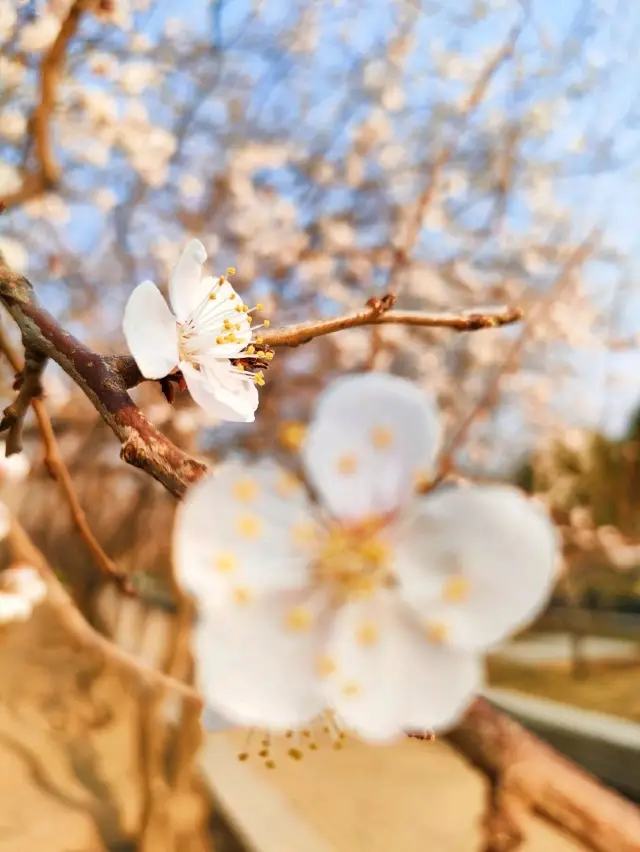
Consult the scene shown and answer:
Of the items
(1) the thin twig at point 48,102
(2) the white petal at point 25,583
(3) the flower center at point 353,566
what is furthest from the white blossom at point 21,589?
(3) the flower center at point 353,566

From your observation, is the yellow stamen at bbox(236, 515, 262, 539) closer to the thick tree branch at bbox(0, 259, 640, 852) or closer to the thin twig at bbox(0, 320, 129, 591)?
the thick tree branch at bbox(0, 259, 640, 852)

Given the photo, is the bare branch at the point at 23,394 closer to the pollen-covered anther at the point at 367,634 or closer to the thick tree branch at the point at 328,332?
the thick tree branch at the point at 328,332

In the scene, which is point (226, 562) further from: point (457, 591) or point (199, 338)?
point (199, 338)

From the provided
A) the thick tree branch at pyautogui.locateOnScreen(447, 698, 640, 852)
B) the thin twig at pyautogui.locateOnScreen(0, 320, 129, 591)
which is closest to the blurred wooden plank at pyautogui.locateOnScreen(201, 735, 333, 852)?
the thick tree branch at pyautogui.locateOnScreen(447, 698, 640, 852)

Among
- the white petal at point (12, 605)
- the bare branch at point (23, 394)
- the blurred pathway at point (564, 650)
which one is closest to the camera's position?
the bare branch at point (23, 394)

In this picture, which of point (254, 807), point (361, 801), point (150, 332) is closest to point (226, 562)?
point (150, 332)

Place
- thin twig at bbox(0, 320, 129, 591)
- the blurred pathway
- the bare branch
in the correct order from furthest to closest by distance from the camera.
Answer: the blurred pathway
thin twig at bbox(0, 320, 129, 591)
the bare branch

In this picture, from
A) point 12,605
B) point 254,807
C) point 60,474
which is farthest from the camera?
point 254,807
